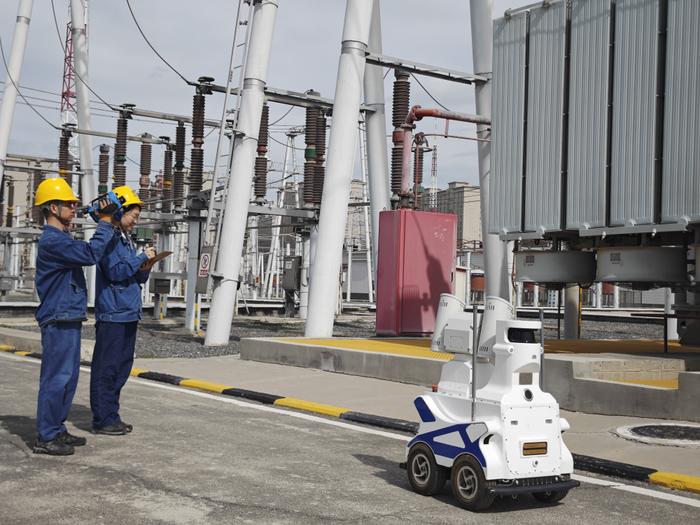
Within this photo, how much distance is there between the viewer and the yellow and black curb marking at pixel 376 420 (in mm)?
6746

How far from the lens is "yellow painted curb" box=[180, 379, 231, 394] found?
12.1m

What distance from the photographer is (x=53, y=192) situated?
23.9 ft

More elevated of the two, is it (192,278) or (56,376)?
(192,278)

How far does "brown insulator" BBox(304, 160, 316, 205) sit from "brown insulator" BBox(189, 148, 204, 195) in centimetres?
405

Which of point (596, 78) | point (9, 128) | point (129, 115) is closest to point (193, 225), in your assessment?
point (129, 115)

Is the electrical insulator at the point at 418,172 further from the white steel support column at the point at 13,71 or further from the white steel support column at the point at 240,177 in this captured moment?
the white steel support column at the point at 13,71

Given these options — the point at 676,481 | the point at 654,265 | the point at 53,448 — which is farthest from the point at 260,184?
the point at 676,481

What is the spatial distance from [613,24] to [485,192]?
6050mm

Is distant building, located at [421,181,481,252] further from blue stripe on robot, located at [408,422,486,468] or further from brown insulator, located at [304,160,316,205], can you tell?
blue stripe on robot, located at [408,422,486,468]

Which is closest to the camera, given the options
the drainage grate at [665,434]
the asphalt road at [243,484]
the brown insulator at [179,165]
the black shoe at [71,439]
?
the asphalt road at [243,484]

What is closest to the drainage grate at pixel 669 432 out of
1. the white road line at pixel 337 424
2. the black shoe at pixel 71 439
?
the white road line at pixel 337 424

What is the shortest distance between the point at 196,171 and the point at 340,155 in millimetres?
8501

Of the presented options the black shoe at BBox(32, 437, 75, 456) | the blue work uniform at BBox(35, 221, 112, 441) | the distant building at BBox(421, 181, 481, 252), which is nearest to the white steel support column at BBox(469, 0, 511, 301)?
the blue work uniform at BBox(35, 221, 112, 441)

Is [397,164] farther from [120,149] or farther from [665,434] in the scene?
[665,434]
